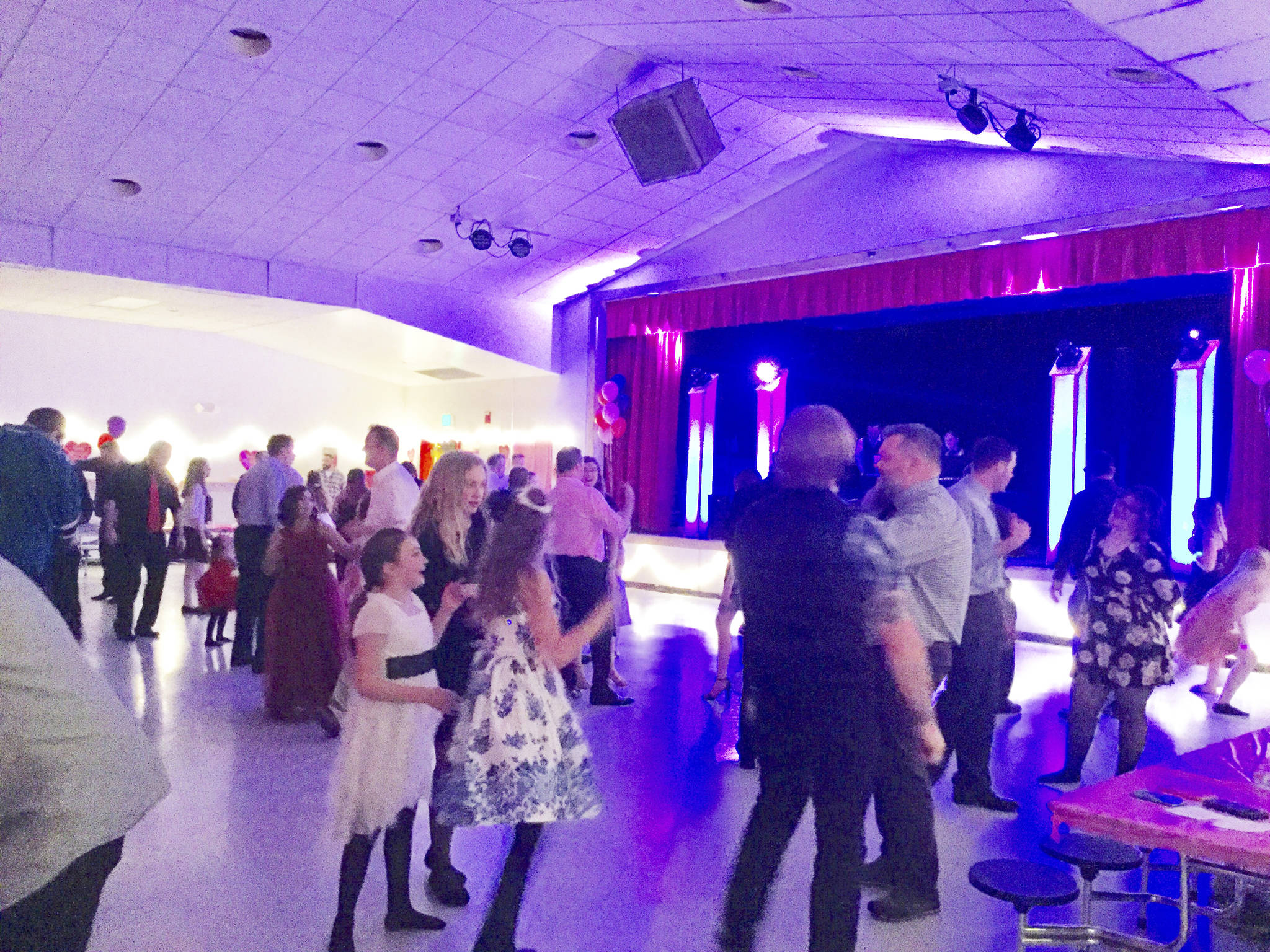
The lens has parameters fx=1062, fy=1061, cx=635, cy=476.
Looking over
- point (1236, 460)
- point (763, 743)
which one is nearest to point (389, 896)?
point (763, 743)

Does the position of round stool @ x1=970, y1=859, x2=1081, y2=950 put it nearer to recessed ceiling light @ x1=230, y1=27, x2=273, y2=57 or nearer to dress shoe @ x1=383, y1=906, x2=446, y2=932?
dress shoe @ x1=383, y1=906, x2=446, y2=932

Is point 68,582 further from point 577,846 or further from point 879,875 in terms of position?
point 879,875

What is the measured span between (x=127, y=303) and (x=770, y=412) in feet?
21.4

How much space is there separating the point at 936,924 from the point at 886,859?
273mm

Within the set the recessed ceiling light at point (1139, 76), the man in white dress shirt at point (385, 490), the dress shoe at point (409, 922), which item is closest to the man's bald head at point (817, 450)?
the dress shoe at point (409, 922)

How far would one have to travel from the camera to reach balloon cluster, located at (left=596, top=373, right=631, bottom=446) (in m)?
11.6

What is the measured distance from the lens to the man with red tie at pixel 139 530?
734cm

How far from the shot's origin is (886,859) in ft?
10.7

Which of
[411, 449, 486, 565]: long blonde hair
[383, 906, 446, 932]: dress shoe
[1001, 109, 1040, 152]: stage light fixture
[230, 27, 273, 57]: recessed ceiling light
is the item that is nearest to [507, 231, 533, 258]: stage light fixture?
[230, 27, 273, 57]: recessed ceiling light

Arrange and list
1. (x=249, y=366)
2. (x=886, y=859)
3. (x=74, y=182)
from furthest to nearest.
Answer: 1. (x=249, y=366)
2. (x=74, y=182)
3. (x=886, y=859)

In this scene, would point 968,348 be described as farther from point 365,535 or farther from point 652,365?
point 365,535

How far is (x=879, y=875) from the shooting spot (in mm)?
3273

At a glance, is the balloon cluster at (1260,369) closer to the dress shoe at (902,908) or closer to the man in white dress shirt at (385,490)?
the dress shoe at (902,908)

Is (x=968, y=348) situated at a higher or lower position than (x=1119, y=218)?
lower
